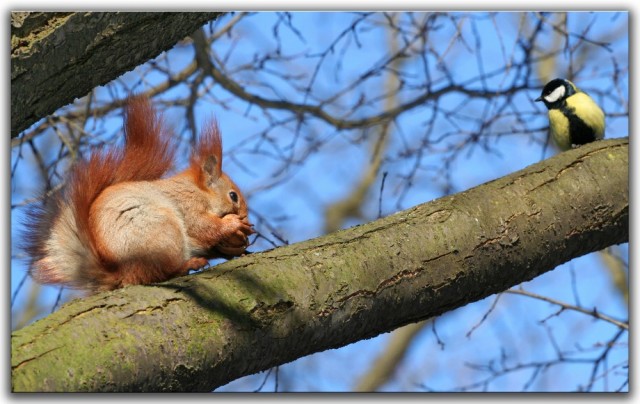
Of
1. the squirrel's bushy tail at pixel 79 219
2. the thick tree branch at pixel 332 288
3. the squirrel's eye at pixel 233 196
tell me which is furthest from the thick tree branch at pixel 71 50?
the squirrel's eye at pixel 233 196

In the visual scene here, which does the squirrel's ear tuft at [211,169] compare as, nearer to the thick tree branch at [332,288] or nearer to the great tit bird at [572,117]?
the thick tree branch at [332,288]

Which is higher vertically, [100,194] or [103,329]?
[100,194]

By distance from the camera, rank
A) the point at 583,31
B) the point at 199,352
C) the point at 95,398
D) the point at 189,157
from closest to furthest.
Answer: the point at 95,398 → the point at 199,352 → the point at 189,157 → the point at 583,31

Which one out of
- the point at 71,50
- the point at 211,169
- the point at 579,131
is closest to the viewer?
the point at 71,50

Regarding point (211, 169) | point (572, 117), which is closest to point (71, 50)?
point (211, 169)

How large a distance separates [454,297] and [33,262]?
920 millimetres

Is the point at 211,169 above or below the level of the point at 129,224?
above

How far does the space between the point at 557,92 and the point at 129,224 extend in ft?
5.24

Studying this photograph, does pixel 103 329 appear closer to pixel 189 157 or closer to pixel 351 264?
pixel 351 264

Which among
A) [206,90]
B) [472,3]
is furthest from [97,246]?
[206,90]

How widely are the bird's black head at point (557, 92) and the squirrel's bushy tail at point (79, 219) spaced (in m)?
1.40

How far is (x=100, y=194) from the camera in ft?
5.87

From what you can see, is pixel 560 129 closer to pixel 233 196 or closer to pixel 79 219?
pixel 233 196

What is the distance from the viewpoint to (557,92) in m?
2.71
